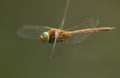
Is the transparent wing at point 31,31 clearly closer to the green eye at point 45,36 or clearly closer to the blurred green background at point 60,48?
the green eye at point 45,36

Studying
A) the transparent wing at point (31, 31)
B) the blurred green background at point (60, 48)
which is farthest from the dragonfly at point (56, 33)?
the blurred green background at point (60, 48)

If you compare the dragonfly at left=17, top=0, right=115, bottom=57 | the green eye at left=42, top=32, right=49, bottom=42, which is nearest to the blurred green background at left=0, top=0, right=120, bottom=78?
the dragonfly at left=17, top=0, right=115, bottom=57

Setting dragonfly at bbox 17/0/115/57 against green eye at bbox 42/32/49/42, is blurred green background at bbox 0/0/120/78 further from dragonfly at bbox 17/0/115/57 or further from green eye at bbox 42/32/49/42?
green eye at bbox 42/32/49/42

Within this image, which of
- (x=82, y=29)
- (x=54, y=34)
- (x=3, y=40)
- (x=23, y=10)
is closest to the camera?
(x=54, y=34)

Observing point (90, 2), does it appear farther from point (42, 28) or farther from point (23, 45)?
point (42, 28)

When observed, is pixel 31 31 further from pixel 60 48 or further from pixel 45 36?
pixel 60 48

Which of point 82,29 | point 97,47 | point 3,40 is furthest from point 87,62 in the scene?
point 82,29

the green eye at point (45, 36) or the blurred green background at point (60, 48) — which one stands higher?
the blurred green background at point (60, 48)

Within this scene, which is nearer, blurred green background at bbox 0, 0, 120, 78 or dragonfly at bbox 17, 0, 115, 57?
dragonfly at bbox 17, 0, 115, 57

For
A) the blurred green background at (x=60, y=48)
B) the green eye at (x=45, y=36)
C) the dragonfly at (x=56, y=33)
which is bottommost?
the green eye at (x=45, y=36)
